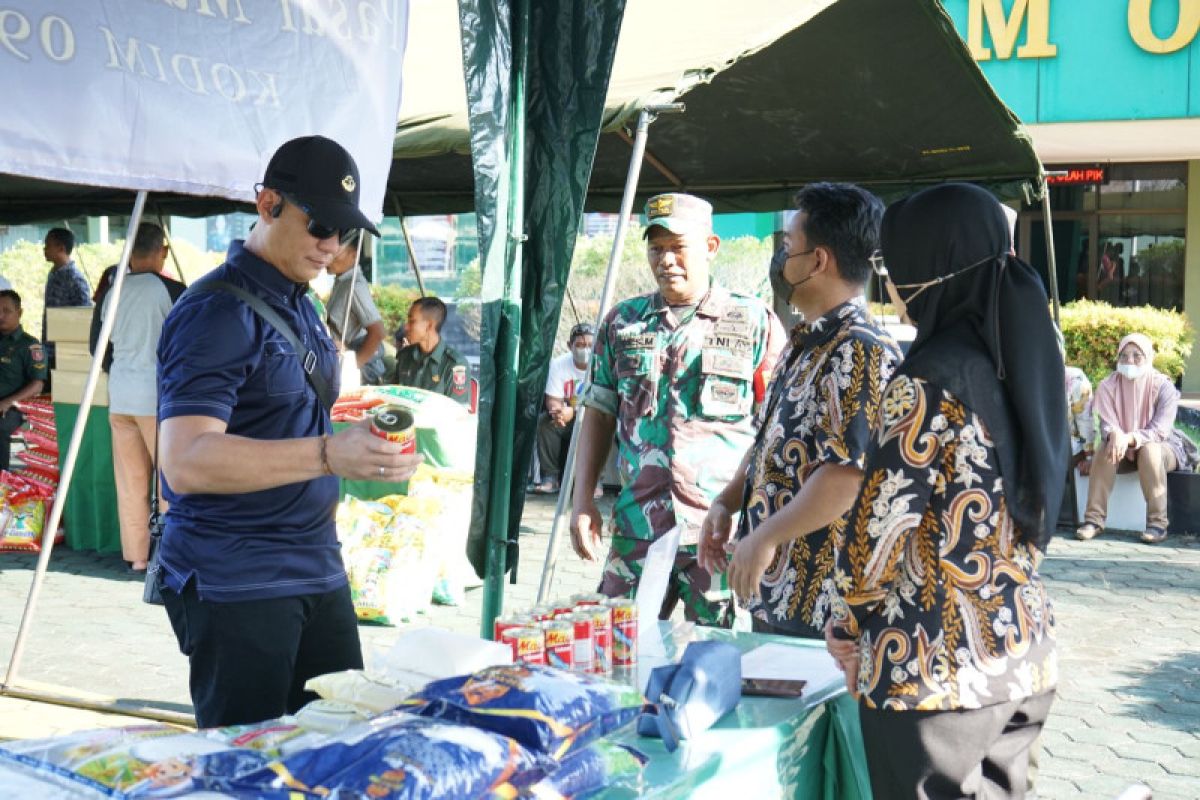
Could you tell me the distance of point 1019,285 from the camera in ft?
7.42

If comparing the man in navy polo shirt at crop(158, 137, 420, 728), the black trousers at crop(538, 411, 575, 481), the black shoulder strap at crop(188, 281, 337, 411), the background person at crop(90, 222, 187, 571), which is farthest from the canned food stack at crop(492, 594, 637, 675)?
the black trousers at crop(538, 411, 575, 481)

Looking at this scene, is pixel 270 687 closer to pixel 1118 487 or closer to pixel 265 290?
pixel 265 290

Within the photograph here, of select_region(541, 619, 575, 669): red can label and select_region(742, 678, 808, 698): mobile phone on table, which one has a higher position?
select_region(541, 619, 575, 669): red can label

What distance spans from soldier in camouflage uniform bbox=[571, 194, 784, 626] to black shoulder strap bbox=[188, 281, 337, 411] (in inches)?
56.7

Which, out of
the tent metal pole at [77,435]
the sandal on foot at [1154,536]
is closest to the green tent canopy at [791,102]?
the tent metal pole at [77,435]

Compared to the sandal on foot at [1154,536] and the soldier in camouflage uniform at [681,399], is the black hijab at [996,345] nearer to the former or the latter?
the soldier in camouflage uniform at [681,399]

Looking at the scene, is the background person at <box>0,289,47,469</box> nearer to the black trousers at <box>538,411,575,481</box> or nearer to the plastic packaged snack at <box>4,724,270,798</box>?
the black trousers at <box>538,411,575,481</box>

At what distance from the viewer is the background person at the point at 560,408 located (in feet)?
35.1

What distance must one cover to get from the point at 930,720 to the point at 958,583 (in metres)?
0.25

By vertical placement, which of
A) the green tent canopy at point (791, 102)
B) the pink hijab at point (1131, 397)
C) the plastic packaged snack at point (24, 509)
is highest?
the green tent canopy at point (791, 102)

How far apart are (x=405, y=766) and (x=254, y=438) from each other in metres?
1.06

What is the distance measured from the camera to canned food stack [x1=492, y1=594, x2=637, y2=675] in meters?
2.47

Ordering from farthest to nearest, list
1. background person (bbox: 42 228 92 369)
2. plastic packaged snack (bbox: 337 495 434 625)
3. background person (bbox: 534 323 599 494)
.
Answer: background person (bbox: 42 228 92 369) → background person (bbox: 534 323 599 494) → plastic packaged snack (bbox: 337 495 434 625)

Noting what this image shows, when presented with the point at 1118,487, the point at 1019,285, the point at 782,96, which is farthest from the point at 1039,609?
the point at 1118,487
